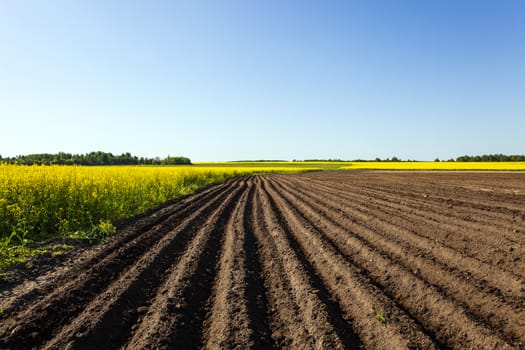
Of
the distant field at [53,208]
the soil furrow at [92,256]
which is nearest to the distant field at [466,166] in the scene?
the soil furrow at [92,256]

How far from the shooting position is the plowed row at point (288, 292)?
11.8 ft

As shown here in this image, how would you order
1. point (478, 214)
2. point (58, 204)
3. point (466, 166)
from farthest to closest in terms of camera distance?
point (466, 166)
point (478, 214)
point (58, 204)

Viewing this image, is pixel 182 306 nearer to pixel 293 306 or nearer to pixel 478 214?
pixel 293 306

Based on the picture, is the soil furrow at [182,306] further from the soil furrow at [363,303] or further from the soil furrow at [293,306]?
the soil furrow at [363,303]

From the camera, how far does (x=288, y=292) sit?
190 inches

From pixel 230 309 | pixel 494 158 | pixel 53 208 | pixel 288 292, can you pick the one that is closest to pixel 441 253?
pixel 288 292

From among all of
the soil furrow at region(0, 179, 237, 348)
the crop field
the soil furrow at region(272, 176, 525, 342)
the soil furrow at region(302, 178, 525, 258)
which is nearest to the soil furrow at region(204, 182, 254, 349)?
the soil furrow at region(0, 179, 237, 348)

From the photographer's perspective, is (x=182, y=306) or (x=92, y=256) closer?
(x=182, y=306)

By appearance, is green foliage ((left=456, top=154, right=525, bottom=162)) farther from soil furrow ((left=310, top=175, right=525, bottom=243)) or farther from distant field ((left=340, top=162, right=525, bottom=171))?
soil furrow ((left=310, top=175, right=525, bottom=243))

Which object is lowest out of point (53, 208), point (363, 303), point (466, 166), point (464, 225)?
point (363, 303)

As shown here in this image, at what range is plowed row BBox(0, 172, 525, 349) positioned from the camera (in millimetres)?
3584

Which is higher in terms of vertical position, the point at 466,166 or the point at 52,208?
the point at 466,166

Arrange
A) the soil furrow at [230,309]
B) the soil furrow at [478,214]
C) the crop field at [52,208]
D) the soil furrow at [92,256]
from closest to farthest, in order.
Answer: the soil furrow at [230,309] → the soil furrow at [92,256] → the crop field at [52,208] → the soil furrow at [478,214]

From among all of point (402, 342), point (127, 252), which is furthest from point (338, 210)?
point (402, 342)
